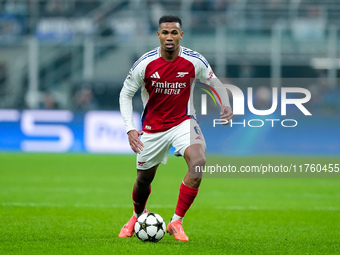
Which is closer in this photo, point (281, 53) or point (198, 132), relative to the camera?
point (198, 132)

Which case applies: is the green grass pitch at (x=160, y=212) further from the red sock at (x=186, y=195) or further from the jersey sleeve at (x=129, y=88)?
the jersey sleeve at (x=129, y=88)

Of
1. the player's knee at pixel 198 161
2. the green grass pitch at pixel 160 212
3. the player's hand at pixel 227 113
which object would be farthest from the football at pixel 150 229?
the player's hand at pixel 227 113

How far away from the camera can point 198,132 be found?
6969 mm

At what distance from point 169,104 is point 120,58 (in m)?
16.7

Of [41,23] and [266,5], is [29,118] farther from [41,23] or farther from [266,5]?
[266,5]

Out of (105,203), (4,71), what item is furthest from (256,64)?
(105,203)

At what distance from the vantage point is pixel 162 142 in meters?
7.01

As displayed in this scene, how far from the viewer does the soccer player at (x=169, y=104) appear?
6.85 m

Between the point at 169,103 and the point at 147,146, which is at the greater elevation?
the point at 169,103

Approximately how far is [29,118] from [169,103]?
12751mm

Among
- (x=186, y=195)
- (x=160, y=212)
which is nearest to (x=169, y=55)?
(x=186, y=195)

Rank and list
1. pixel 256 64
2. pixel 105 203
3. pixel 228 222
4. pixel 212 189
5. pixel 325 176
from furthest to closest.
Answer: pixel 256 64, pixel 325 176, pixel 212 189, pixel 105 203, pixel 228 222

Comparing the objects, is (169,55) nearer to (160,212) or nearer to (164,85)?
(164,85)

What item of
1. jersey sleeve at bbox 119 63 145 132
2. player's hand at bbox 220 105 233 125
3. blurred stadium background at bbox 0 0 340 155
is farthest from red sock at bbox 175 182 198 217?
blurred stadium background at bbox 0 0 340 155
